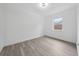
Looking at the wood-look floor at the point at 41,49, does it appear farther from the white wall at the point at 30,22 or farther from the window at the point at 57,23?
the window at the point at 57,23

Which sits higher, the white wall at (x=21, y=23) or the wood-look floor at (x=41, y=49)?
the white wall at (x=21, y=23)

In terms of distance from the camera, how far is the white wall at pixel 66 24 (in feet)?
3.72

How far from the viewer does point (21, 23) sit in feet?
3.90

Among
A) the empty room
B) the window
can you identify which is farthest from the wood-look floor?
the window

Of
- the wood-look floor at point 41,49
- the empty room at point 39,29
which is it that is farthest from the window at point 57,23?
the wood-look floor at point 41,49

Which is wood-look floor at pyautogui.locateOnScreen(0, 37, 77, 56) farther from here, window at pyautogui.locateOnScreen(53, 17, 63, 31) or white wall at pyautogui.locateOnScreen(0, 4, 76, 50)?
window at pyautogui.locateOnScreen(53, 17, 63, 31)

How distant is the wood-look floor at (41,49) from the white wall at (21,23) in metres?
0.08

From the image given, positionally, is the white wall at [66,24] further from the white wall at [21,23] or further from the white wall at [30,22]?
the white wall at [21,23]

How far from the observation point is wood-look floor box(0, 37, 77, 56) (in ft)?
3.80

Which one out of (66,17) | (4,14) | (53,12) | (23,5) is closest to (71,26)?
(66,17)

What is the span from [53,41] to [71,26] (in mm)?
312

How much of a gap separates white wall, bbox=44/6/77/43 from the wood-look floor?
8 centimetres

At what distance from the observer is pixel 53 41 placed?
3.99 ft

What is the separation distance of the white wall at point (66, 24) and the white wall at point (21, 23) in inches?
4.4
